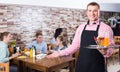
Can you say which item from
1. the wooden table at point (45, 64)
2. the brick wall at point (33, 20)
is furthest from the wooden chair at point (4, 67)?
the brick wall at point (33, 20)

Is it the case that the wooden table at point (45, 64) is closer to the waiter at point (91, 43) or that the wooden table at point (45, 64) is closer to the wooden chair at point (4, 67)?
the wooden chair at point (4, 67)

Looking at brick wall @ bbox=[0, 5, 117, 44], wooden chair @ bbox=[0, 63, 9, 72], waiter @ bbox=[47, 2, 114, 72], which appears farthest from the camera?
brick wall @ bbox=[0, 5, 117, 44]

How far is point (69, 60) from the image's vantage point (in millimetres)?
3342

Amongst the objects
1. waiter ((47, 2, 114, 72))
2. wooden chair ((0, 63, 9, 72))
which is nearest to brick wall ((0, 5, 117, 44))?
wooden chair ((0, 63, 9, 72))

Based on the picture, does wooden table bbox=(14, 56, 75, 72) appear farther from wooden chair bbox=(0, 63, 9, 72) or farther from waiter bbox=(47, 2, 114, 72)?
waiter bbox=(47, 2, 114, 72)

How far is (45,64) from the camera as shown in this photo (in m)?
3.01

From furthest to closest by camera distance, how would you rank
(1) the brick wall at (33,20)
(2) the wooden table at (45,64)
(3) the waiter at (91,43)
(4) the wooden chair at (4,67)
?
1. (1) the brick wall at (33,20)
2. (2) the wooden table at (45,64)
3. (4) the wooden chair at (4,67)
4. (3) the waiter at (91,43)

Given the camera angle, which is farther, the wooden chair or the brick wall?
the brick wall

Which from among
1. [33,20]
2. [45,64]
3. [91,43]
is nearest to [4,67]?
[45,64]

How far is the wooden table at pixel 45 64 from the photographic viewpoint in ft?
9.70

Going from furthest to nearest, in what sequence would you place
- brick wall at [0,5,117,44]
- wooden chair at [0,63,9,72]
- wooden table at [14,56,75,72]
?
1. brick wall at [0,5,117,44]
2. wooden table at [14,56,75,72]
3. wooden chair at [0,63,9,72]

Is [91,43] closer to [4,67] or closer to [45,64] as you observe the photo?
[45,64]

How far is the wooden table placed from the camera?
2.96m

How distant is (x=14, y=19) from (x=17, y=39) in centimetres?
46
